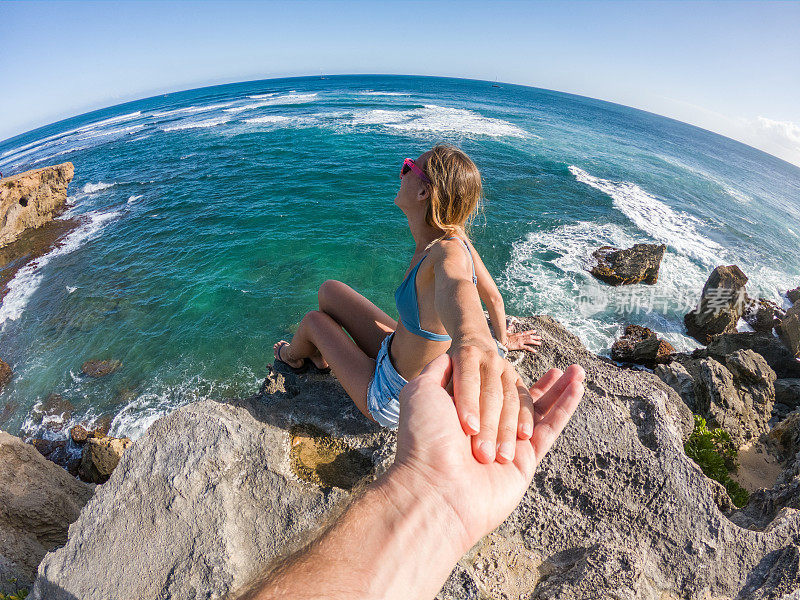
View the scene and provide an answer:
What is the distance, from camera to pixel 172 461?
2709 millimetres

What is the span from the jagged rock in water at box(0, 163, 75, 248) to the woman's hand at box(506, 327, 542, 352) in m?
29.0

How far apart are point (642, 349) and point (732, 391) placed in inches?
144

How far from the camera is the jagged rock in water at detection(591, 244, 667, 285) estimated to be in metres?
13.8

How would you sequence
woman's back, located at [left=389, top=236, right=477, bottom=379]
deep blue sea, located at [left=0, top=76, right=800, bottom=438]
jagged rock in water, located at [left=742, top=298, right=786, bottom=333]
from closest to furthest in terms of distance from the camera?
woman's back, located at [left=389, top=236, right=477, bottom=379], deep blue sea, located at [left=0, top=76, right=800, bottom=438], jagged rock in water, located at [left=742, top=298, right=786, bottom=333]

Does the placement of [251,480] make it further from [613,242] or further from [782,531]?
[613,242]

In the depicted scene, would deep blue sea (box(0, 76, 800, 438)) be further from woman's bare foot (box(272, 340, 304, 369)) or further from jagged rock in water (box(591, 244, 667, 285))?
woman's bare foot (box(272, 340, 304, 369))

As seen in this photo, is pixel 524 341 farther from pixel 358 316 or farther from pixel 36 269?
pixel 36 269

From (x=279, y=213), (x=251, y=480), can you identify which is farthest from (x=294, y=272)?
(x=251, y=480)

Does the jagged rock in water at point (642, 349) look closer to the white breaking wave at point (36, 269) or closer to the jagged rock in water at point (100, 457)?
the jagged rock in water at point (100, 457)

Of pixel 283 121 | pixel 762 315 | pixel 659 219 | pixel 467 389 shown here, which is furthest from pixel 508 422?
pixel 283 121

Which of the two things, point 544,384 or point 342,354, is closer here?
point 544,384

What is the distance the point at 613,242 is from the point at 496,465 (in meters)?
18.5

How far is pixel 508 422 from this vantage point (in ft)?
5.23

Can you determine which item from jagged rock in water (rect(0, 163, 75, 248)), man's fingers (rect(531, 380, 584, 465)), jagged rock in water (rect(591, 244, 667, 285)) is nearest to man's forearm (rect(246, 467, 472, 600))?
man's fingers (rect(531, 380, 584, 465))
